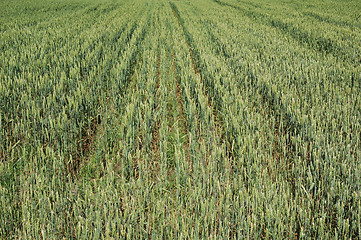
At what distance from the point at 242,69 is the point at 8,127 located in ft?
12.8

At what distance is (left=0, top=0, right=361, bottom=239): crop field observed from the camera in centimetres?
170

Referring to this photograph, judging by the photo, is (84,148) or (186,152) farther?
(84,148)

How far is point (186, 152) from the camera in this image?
2.86 m

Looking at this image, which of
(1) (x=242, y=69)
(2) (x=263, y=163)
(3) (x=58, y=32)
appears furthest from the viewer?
(3) (x=58, y=32)

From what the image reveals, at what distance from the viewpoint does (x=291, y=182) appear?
2.17 metres

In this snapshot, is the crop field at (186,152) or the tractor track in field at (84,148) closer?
the crop field at (186,152)

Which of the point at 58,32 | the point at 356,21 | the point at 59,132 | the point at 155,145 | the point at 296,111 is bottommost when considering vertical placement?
the point at 155,145

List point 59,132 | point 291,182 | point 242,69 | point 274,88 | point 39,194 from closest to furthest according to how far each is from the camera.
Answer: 1. point 39,194
2. point 291,182
3. point 59,132
4. point 274,88
5. point 242,69

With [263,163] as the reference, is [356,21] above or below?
above

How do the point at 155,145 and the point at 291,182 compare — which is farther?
the point at 155,145

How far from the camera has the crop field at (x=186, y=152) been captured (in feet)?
5.56

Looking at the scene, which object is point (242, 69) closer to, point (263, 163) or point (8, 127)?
point (263, 163)

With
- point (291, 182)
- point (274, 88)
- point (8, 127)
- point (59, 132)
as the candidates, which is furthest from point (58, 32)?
point (291, 182)

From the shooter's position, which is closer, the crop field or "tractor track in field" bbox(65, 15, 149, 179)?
the crop field
